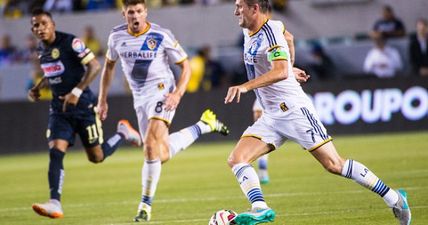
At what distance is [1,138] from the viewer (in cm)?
2391

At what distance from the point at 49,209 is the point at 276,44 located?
11.8ft

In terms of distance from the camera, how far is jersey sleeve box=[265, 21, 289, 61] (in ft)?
29.8

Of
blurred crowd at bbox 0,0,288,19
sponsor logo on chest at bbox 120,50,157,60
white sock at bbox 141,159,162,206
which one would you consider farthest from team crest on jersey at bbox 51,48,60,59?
blurred crowd at bbox 0,0,288,19

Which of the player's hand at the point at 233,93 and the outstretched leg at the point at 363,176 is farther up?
the player's hand at the point at 233,93

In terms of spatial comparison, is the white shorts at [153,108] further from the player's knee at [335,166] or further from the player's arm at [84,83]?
the player's knee at [335,166]

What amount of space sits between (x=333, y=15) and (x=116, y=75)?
5.78 m

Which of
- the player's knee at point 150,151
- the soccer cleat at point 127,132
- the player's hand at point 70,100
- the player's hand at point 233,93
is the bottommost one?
the soccer cleat at point 127,132

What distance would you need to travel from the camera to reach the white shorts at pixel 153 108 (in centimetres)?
1153

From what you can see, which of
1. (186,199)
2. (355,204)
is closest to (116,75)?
(186,199)

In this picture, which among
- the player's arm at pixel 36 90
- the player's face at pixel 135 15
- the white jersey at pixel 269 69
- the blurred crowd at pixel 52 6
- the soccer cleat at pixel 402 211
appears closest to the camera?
the soccer cleat at pixel 402 211

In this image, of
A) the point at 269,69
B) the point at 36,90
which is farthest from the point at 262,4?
the point at 36,90

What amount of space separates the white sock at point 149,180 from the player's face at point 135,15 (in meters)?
1.48

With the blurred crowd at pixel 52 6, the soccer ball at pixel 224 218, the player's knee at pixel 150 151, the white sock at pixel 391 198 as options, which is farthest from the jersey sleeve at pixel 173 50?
the blurred crowd at pixel 52 6

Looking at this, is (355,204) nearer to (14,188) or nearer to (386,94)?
(14,188)
